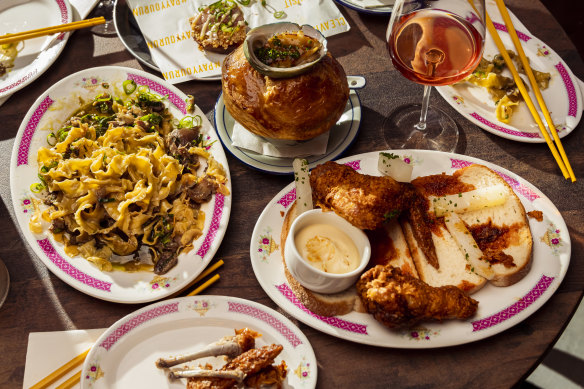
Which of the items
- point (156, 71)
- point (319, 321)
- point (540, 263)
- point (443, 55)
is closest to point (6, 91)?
point (156, 71)

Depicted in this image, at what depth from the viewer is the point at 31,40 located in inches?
123

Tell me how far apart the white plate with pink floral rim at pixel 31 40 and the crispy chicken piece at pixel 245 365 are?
198 cm

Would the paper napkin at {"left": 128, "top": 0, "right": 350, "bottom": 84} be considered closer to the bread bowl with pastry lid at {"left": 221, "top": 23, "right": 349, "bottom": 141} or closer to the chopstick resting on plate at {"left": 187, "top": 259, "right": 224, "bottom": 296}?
the bread bowl with pastry lid at {"left": 221, "top": 23, "right": 349, "bottom": 141}

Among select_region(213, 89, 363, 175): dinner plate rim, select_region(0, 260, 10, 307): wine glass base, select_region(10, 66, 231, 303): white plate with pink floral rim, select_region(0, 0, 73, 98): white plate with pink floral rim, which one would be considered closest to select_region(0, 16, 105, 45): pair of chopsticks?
select_region(0, 0, 73, 98): white plate with pink floral rim

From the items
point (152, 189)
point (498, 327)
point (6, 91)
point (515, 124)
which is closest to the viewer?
point (498, 327)

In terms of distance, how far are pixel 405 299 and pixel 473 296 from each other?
36 centimetres

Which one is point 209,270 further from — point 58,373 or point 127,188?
point 58,373

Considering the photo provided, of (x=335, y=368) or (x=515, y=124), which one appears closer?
(x=335, y=368)

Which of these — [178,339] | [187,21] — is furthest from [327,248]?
[187,21]

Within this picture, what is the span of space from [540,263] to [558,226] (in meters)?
0.22

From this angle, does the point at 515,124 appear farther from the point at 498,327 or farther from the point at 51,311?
the point at 51,311

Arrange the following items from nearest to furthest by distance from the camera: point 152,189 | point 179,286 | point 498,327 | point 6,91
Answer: point 498,327 < point 179,286 < point 152,189 < point 6,91

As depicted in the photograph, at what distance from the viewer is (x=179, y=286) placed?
7.36 feet

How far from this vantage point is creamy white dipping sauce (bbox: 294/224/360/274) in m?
2.16
